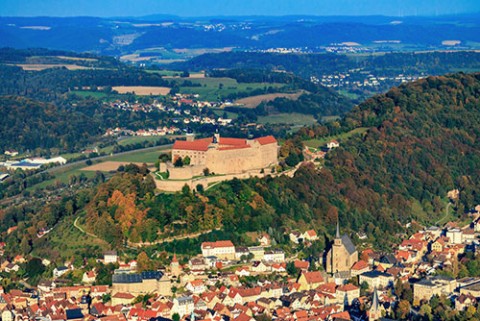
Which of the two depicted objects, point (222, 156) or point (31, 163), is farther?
point (31, 163)

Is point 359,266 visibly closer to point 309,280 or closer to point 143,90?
point 309,280

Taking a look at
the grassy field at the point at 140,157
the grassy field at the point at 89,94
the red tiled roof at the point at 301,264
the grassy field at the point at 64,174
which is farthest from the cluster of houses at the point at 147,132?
the red tiled roof at the point at 301,264

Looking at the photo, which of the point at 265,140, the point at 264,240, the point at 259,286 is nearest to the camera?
the point at 259,286

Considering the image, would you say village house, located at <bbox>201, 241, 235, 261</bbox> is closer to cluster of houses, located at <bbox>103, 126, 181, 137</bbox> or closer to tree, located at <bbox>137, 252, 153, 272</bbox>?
tree, located at <bbox>137, 252, 153, 272</bbox>

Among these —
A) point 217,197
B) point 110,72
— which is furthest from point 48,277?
point 110,72

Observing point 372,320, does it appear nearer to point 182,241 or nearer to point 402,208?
point 182,241

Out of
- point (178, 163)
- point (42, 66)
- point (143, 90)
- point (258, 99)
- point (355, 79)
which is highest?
point (178, 163)

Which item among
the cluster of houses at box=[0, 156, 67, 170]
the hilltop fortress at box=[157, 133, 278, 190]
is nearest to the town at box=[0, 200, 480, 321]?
the hilltop fortress at box=[157, 133, 278, 190]

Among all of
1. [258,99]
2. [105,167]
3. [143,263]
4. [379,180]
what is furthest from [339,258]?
[258,99]
